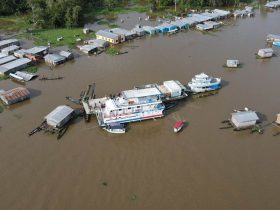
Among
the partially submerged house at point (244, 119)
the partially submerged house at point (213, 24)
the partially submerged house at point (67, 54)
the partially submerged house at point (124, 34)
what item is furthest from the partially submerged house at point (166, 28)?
the partially submerged house at point (244, 119)

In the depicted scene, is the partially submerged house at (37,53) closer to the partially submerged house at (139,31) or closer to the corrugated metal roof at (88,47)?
the corrugated metal roof at (88,47)

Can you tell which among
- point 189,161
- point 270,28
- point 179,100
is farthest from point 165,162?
point 270,28

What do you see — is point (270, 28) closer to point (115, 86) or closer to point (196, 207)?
point (115, 86)

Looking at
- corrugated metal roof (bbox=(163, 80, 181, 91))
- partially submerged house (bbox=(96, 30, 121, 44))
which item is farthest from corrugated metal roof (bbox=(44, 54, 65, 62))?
corrugated metal roof (bbox=(163, 80, 181, 91))

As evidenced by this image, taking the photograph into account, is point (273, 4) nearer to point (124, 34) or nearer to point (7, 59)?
point (124, 34)

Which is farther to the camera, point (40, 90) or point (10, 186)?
point (40, 90)

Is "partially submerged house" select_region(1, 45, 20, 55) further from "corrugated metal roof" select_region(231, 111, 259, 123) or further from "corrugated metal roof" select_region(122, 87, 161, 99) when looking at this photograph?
"corrugated metal roof" select_region(231, 111, 259, 123)

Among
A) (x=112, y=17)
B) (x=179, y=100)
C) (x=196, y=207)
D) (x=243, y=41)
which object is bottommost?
(x=196, y=207)
